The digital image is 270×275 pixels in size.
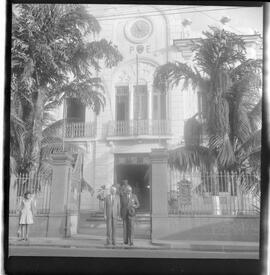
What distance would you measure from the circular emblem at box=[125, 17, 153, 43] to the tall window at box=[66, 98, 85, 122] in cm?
186

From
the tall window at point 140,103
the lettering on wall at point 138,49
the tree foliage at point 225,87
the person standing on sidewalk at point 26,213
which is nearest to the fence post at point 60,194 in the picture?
the person standing on sidewalk at point 26,213

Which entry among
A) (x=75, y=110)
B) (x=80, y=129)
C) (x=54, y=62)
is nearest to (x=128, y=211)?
(x=80, y=129)

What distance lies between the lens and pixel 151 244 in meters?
8.85

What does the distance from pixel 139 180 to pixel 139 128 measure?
1.22 meters

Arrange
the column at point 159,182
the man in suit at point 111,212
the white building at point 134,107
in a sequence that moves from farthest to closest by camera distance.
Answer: the white building at point 134,107 → the column at point 159,182 → the man in suit at point 111,212

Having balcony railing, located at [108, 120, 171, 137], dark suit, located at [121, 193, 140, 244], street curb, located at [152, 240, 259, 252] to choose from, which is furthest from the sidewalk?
balcony railing, located at [108, 120, 171, 137]

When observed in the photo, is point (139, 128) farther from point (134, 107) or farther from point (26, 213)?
point (26, 213)

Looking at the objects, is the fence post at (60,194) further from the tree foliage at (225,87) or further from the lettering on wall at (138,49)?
the lettering on wall at (138,49)

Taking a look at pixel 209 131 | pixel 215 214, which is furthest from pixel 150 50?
pixel 215 214

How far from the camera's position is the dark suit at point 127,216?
28.5ft

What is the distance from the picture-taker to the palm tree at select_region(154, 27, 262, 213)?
30.7ft

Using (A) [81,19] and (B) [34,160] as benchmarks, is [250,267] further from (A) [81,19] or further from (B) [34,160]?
(A) [81,19]

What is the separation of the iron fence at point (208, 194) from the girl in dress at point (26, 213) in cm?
288

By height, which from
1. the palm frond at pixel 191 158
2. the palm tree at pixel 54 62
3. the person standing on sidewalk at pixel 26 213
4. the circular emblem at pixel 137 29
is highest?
the circular emblem at pixel 137 29
